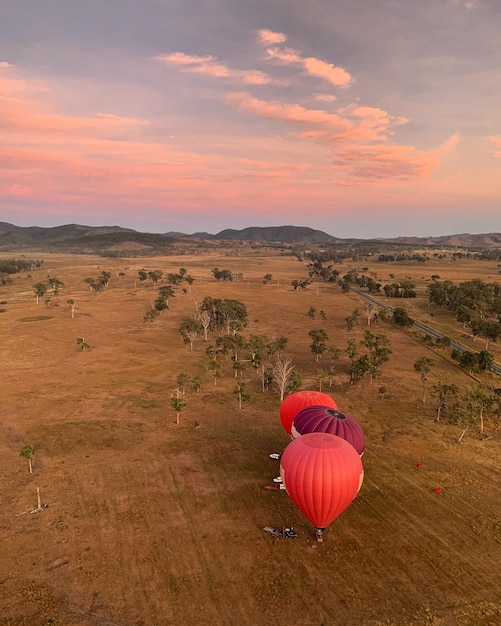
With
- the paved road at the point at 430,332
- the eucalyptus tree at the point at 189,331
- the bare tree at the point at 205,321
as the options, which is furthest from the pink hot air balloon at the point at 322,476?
the bare tree at the point at 205,321

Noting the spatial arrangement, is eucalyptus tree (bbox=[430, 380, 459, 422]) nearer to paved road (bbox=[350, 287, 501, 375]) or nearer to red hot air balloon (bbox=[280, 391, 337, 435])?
red hot air balloon (bbox=[280, 391, 337, 435])

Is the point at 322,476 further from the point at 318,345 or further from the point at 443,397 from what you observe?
the point at 318,345

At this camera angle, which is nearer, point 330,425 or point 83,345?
point 330,425

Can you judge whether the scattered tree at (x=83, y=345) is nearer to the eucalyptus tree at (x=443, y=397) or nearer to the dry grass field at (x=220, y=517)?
the dry grass field at (x=220, y=517)

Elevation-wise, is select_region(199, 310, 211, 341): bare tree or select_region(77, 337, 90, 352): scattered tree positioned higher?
select_region(199, 310, 211, 341): bare tree

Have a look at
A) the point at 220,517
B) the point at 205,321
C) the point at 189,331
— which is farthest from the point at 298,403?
the point at 205,321

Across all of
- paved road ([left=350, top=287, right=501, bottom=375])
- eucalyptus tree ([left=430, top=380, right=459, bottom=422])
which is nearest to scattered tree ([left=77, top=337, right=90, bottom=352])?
eucalyptus tree ([left=430, top=380, right=459, bottom=422])
